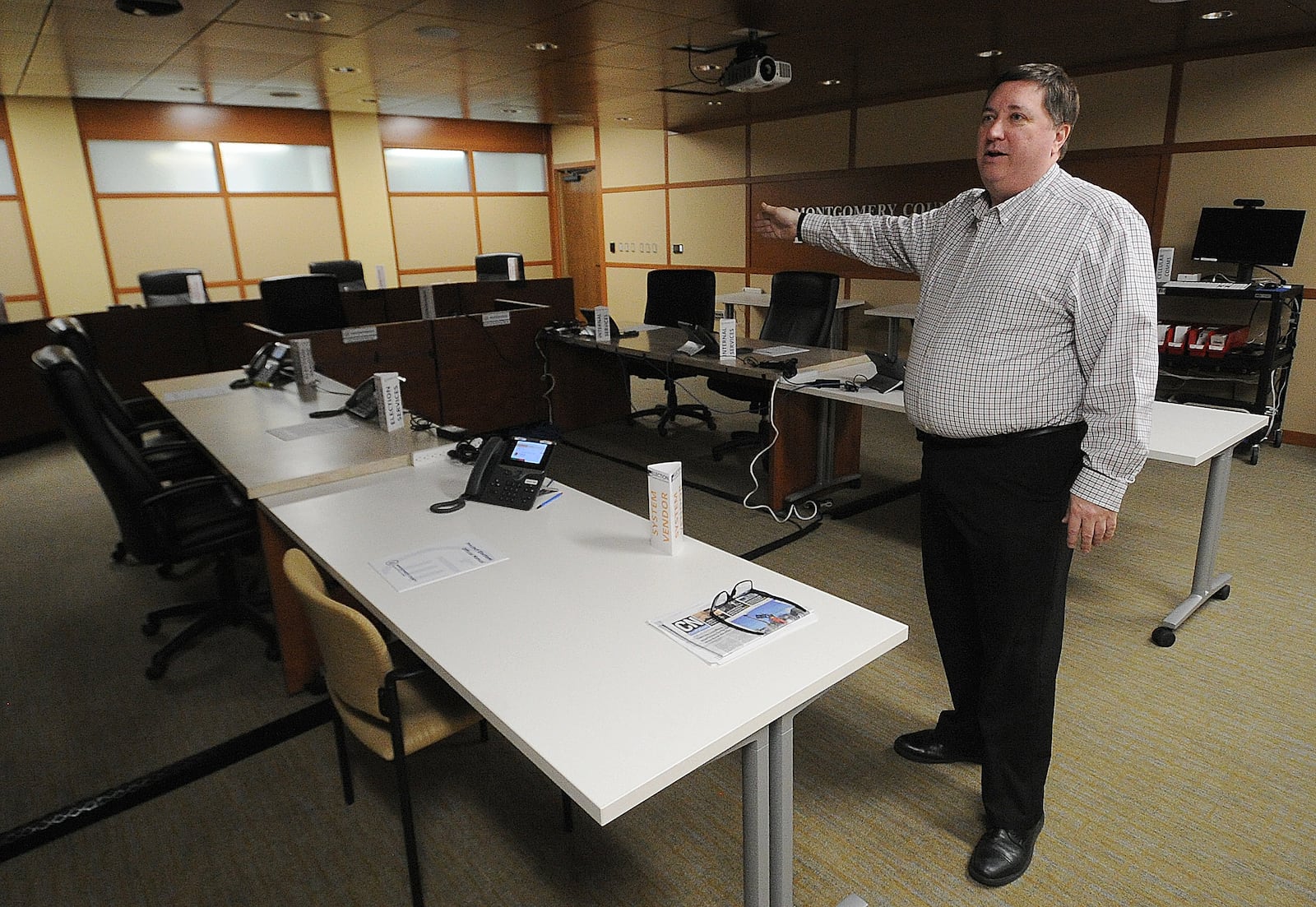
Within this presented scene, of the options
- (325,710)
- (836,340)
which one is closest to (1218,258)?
(836,340)

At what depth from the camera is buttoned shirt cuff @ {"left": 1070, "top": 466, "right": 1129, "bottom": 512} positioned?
157 cm

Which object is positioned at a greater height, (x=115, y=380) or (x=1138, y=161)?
(x=1138, y=161)

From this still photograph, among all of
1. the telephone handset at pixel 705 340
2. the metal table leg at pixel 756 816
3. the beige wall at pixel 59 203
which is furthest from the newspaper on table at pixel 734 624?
the beige wall at pixel 59 203

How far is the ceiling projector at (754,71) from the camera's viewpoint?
15.2 feet

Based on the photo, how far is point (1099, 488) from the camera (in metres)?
1.58

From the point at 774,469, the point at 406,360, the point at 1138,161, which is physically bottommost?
the point at 774,469

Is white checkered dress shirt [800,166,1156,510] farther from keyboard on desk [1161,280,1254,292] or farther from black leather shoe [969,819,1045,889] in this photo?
keyboard on desk [1161,280,1254,292]

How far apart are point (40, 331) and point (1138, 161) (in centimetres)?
806

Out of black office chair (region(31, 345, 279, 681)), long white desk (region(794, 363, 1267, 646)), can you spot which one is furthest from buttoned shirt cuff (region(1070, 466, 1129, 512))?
black office chair (region(31, 345, 279, 681))

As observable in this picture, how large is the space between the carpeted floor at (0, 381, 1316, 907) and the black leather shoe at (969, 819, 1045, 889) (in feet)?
0.10

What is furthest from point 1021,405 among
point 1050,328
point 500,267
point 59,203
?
point 59,203

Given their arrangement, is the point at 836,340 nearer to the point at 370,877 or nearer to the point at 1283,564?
the point at 1283,564

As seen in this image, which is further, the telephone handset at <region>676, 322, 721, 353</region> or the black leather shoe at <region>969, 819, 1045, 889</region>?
the telephone handset at <region>676, 322, 721, 353</region>

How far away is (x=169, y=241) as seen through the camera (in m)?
8.25
